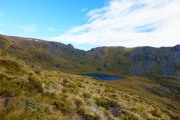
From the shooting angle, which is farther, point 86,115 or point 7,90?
point 86,115

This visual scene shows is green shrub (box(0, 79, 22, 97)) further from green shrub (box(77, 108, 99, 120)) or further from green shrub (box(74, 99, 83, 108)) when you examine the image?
green shrub (box(74, 99, 83, 108))

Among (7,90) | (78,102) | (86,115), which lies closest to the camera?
(7,90)

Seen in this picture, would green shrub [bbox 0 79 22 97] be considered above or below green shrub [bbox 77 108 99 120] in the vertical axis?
above

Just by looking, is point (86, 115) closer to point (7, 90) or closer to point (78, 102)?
point (78, 102)

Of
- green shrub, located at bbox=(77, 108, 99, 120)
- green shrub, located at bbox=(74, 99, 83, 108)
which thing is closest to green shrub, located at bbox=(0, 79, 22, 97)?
green shrub, located at bbox=(77, 108, 99, 120)

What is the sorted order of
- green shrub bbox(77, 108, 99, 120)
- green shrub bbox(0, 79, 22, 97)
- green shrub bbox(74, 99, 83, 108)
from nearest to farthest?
green shrub bbox(0, 79, 22, 97)
green shrub bbox(77, 108, 99, 120)
green shrub bbox(74, 99, 83, 108)

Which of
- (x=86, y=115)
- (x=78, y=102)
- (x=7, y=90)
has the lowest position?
(x=86, y=115)

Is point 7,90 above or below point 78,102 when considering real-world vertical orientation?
above

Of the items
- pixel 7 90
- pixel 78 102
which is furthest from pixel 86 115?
pixel 7 90

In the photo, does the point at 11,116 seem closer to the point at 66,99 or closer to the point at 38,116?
the point at 38,116

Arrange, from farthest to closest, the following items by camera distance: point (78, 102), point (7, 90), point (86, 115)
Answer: point (78, 102), point (86, 115), point (7, 90)

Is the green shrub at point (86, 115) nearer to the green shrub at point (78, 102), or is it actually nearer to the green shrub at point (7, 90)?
the green shrub at point (78, 102)

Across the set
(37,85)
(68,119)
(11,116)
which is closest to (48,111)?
(68,119)

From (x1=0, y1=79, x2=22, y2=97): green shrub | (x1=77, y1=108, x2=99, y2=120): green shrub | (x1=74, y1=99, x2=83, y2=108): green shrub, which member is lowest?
(x1=77, y1=108, x2=99, y2=120): green shrub
